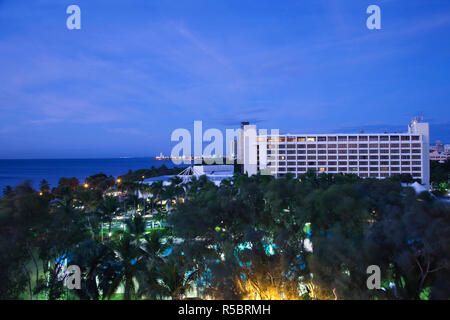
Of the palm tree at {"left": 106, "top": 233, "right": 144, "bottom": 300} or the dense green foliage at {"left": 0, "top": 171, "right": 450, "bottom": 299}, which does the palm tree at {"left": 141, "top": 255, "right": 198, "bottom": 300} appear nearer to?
the dense green foliage at {"left": 0, "top": 171, "right": 450, "bottom": 299}

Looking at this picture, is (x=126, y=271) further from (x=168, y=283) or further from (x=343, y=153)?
(x=343, y=153)

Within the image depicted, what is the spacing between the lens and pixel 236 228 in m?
14.3

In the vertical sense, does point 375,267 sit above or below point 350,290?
above

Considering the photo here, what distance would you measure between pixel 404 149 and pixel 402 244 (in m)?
55.6

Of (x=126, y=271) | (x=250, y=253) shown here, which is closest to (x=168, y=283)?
(x=126, y=271)

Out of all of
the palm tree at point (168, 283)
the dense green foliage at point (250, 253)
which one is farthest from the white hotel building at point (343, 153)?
the palm tree at point (168, 283)

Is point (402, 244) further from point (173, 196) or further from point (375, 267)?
point (173, 196)

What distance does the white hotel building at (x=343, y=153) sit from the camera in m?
54.1

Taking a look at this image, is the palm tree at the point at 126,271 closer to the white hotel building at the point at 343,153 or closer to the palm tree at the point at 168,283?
the palm tree at the point at 168,283

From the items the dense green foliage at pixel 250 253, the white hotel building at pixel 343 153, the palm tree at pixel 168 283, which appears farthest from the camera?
the white hotel building at pixel 343 153

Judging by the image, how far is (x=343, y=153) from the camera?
56.7 m

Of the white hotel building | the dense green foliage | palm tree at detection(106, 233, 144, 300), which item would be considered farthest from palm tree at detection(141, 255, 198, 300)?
the white hotel building

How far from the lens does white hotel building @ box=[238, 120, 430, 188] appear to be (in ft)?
177
